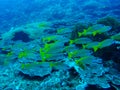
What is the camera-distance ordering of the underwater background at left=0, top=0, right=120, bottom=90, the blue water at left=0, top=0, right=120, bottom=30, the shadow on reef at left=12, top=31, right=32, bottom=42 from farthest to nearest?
1. the blue water at left=0, top=0, right=120, bottom=30
2. the shadow on reef at left=12, top=31, right=32, bottom=42
3. the underwater background at left=0, top=0, right=120, bottom=90

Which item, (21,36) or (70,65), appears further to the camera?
(21,36)

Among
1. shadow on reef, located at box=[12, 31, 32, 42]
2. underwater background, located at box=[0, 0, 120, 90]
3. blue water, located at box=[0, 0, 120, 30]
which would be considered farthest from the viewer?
blue water, located at box=[0, 0, 120, 30]

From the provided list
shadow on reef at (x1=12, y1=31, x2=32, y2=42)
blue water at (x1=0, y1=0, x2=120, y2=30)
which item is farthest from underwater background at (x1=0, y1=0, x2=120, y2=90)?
blue water at (x1=0, y1=0, x2=120, y2=30)

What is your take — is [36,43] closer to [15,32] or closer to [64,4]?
[15,32]

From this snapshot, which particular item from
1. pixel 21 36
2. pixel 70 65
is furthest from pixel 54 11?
pixel 70 65

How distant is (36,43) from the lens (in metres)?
8.38

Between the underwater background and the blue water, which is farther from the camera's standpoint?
the blue water

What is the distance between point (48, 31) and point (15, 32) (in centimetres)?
142

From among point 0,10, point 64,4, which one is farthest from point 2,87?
point 0,10

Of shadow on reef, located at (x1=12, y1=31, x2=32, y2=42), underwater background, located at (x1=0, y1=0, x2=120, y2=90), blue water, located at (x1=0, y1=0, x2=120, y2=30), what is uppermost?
blue water, located at (x1=0, y1=0, x2=120, y2=30)

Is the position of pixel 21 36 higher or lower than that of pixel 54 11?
lower

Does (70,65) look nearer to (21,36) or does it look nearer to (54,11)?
(21,36)

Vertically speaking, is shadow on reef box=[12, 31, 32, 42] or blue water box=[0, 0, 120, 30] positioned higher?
blue water box=[0, 0, 120, 30]

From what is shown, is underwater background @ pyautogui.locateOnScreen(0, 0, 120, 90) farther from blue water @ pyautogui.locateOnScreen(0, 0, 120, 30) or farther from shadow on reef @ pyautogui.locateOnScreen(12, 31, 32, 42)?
blue water @ pyautogui.locateOnScreen(0, 0, 120, 30)
